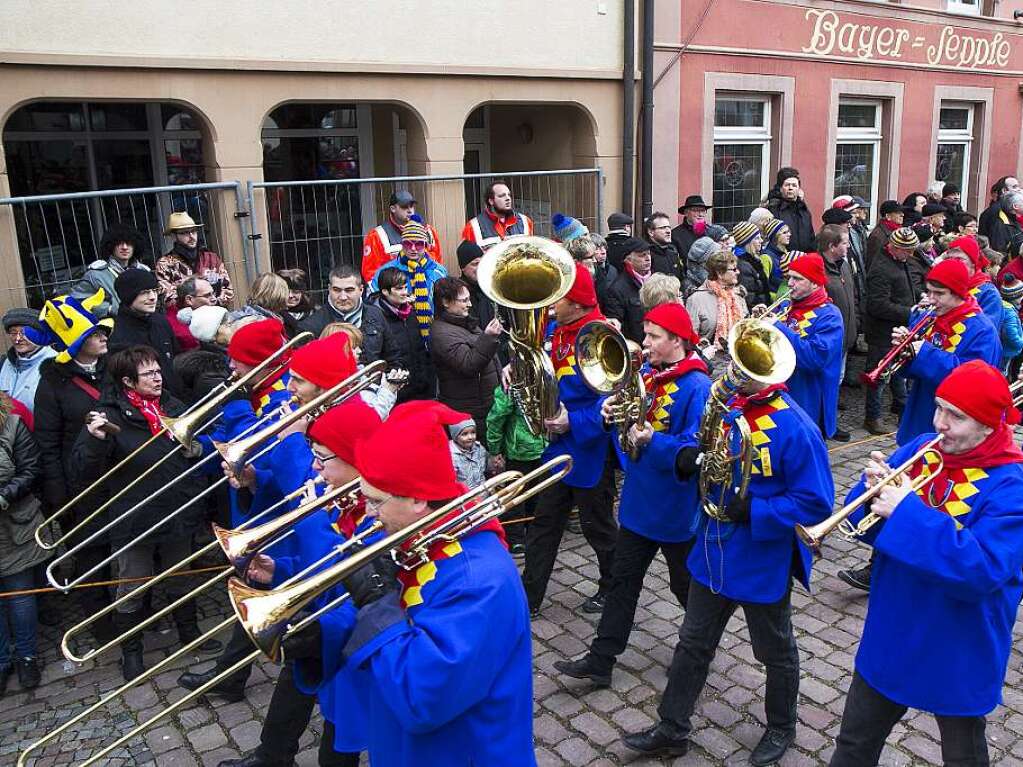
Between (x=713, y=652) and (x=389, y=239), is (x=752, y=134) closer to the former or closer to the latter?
(x=389, y=239)

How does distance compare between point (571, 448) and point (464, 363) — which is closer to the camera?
point (571, 448)

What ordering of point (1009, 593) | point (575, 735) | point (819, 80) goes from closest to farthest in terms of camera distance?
1. point (1009, 593)
2. point (575, 735)
3. point (819, 80)

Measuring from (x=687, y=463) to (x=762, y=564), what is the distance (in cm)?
61

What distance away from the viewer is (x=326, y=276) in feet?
30.4

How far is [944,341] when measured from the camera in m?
6.24

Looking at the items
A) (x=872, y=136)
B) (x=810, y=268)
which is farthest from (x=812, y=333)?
(x=872, y=136)

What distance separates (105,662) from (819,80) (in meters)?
12.4

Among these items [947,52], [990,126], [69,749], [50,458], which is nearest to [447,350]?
[50,458]

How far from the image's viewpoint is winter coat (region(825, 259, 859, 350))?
28.3 feet

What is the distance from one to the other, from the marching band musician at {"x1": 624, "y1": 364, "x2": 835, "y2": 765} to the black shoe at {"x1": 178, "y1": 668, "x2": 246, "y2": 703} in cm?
209

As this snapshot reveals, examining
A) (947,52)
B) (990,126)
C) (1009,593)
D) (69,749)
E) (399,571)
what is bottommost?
(69,749)

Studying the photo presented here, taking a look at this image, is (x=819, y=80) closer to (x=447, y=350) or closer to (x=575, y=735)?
(x=447, y=350)

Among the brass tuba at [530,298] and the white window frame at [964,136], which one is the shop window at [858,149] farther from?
the brass tuba at [530,298]

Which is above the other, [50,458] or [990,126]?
[990,126]
